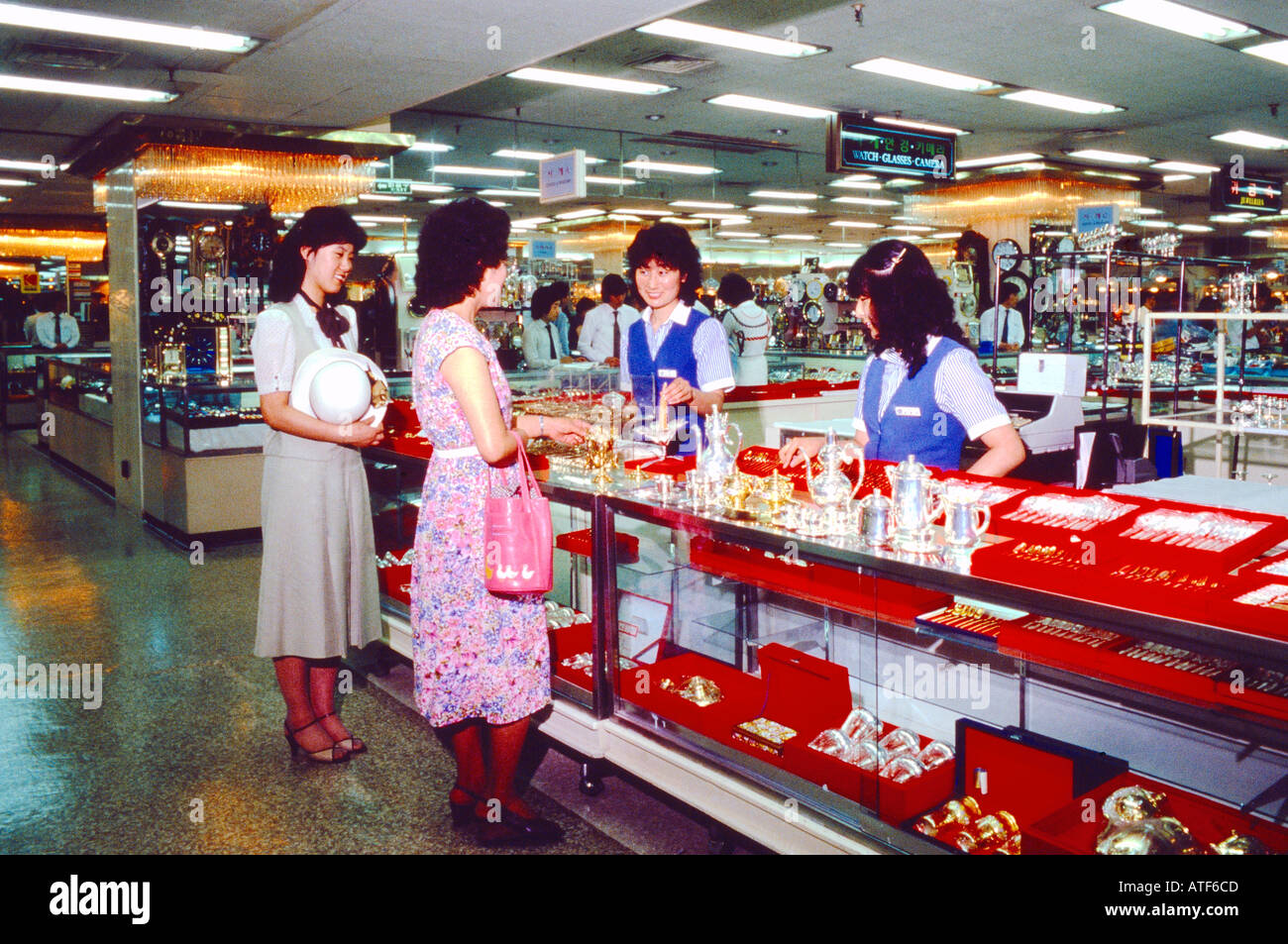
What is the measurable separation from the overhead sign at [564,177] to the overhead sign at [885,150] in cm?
198

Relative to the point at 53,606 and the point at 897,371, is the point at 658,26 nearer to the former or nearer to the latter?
the point at 897,371

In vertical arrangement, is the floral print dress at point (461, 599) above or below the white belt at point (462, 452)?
below

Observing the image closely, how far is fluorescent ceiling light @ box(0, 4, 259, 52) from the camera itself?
16.1 ft

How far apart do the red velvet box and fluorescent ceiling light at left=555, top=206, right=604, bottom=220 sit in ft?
40.4

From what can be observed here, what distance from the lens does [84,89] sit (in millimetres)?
6566

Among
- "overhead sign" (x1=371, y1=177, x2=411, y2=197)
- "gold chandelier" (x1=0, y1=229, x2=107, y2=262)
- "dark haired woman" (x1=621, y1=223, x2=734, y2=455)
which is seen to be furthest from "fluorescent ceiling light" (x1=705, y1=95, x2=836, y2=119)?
"gold chandelier" (x1=0, y1=229, x2=107, y2=262)

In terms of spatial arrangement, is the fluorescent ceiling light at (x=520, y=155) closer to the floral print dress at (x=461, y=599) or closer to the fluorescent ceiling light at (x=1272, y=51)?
the fluorescent ceiling light at (x=1272, y=51)

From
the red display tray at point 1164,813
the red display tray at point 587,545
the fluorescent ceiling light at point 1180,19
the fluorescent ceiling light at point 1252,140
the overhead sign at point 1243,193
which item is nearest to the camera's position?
the red display tray at point 1164,813

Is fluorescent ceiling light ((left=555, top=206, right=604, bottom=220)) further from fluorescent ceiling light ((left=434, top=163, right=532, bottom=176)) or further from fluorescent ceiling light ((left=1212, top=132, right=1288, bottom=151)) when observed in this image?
fluorescent ceiling light ((left=1212, top=132, right=1288, bottom=151))

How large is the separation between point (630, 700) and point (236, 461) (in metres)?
5.01

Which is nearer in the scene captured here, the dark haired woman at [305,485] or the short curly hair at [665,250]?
the dark haired woman at [305,485]

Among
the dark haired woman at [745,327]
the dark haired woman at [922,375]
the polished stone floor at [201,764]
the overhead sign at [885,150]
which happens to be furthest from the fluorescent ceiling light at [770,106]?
the dark haired woman at [922,375]

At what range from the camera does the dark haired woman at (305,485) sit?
3.14m
